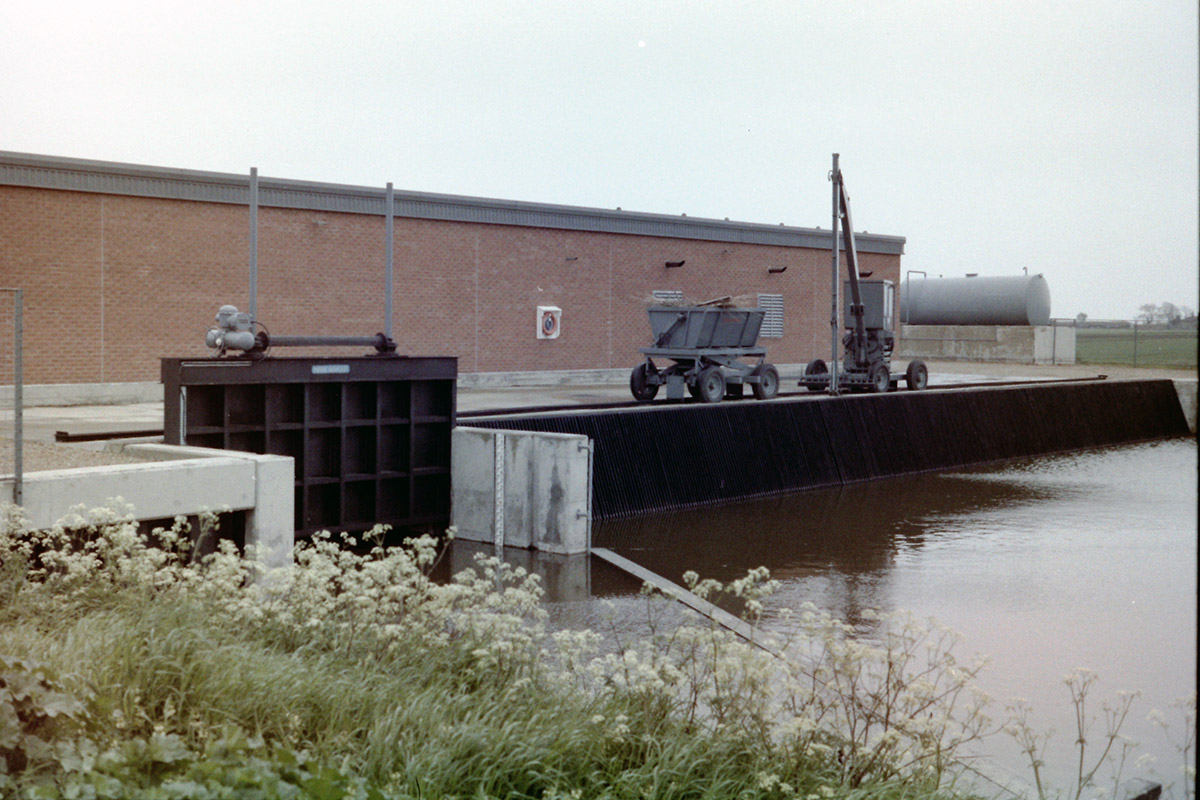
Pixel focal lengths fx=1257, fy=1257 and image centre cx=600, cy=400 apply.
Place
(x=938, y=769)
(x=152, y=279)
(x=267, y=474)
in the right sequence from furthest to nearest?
1. (x=152, y=279)
2. (x=267, y=474)
3. (x=938, y=769)

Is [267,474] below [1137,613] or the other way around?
the other way around

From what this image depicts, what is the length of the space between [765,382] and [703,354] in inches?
70.7

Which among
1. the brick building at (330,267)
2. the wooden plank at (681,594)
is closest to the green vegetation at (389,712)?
the wooden plank at (681,594)

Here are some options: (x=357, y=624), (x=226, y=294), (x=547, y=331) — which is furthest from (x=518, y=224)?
(x=357, y=624)

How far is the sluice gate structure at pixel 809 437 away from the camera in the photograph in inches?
665

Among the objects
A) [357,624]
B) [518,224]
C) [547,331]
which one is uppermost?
[518,224]

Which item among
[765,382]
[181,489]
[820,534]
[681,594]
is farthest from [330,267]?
[681,594]

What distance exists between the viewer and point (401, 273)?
31609 millimetres

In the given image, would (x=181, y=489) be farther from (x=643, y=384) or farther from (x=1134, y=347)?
(x=1134, y=347)

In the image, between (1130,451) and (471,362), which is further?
(471,362)

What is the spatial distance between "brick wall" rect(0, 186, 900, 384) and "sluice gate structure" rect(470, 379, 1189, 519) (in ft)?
39.3

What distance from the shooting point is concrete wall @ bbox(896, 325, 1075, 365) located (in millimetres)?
53375

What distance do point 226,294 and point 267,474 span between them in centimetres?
1839

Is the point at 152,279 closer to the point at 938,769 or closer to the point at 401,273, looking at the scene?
the point at 401,273
